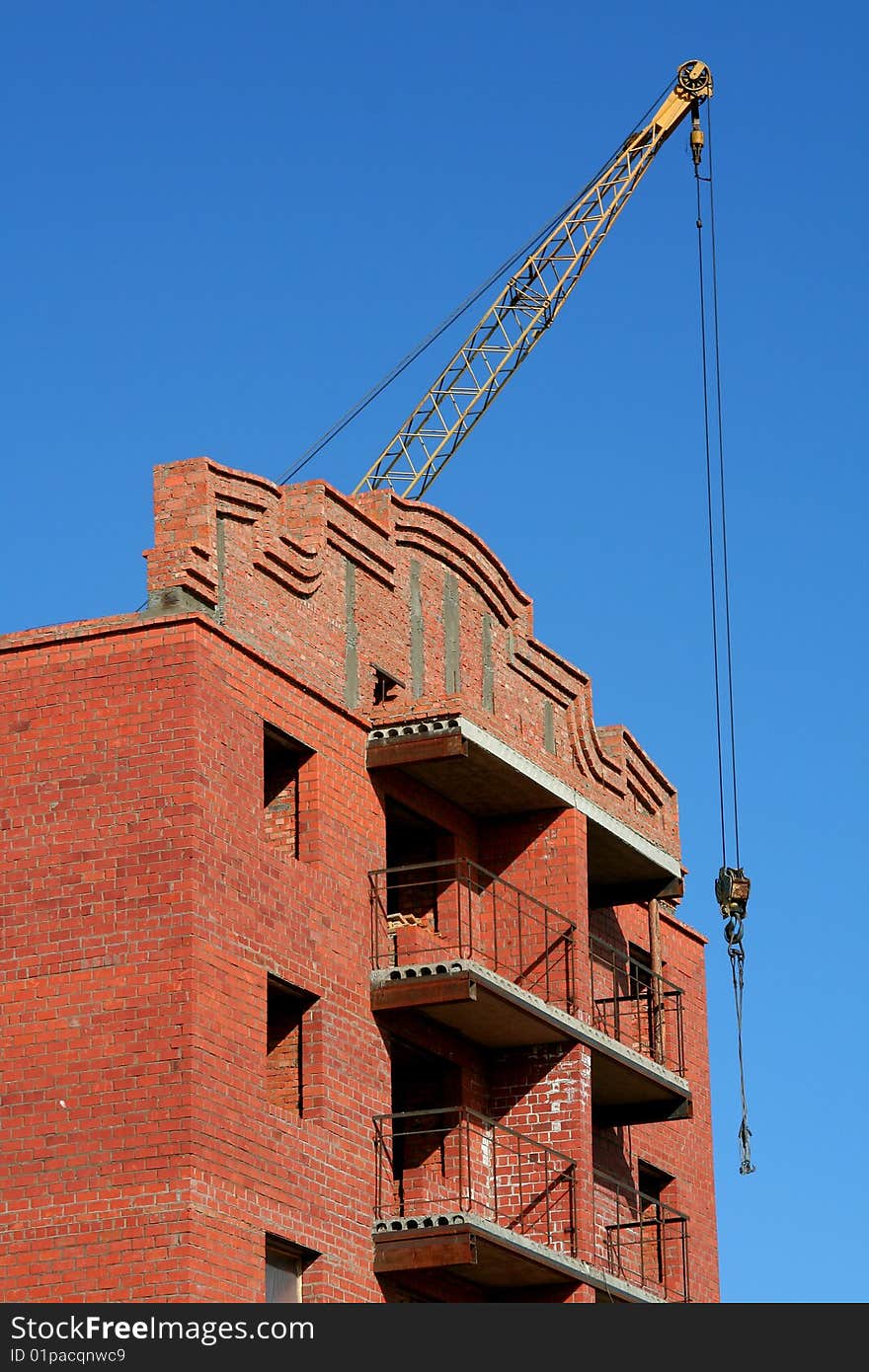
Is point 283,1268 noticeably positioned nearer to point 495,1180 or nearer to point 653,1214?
point 495,1180

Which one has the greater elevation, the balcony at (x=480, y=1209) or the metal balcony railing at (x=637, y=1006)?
the metal balcony railing at (x=637, y=1006)

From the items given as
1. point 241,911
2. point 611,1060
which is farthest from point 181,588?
point 611,1060

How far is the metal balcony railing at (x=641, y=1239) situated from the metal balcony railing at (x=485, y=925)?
3687 millimetres

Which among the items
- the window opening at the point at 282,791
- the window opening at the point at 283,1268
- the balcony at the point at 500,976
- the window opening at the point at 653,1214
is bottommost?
the window opening at the point at 283,1268

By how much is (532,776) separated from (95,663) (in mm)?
6904

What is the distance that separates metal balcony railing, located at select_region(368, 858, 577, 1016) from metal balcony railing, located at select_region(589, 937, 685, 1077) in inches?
69.9

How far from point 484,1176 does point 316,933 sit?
15.3ft

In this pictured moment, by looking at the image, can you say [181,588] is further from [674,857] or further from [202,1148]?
[674,857]

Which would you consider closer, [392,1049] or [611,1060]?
[392,1049]

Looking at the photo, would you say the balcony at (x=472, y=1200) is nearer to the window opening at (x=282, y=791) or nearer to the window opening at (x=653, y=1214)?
the window opening at (x=282, y=791)

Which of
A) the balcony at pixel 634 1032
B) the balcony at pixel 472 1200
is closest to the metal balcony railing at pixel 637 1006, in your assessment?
the balcony at pixel 634 1032

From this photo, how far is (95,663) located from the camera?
32500 mm

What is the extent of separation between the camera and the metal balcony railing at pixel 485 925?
36500 mm

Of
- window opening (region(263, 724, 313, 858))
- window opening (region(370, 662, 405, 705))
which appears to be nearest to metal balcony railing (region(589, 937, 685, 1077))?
window opening (region(370, 662, 405, 705))
